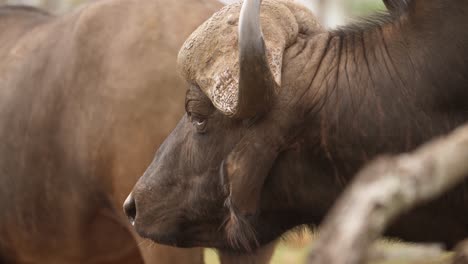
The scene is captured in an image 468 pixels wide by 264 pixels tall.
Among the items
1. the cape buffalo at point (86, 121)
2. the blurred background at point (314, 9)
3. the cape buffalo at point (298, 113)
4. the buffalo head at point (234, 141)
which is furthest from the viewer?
the blurred background at point (314, 9)

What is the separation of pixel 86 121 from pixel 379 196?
3.39 meters

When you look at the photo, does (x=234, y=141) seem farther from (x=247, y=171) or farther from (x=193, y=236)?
(x=193, y=236)

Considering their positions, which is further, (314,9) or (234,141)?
(314,9)

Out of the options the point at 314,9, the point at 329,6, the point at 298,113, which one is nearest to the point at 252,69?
the point at 298,113

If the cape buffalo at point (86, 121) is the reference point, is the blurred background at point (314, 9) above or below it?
below

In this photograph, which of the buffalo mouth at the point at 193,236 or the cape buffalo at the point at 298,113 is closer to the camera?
the cape buffalo at the point at 298,113

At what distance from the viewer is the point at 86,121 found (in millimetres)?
4965

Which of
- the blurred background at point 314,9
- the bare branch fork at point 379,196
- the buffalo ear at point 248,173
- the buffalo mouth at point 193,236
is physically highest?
the bare branch fork at point 379,196

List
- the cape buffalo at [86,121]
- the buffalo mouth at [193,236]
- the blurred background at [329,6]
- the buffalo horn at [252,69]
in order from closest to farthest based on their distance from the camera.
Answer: the buffalo horn at [252,69] < the buffalo mouth at [193,236] < the cape buffalo at [86,121] < the blurred background at [329,6]

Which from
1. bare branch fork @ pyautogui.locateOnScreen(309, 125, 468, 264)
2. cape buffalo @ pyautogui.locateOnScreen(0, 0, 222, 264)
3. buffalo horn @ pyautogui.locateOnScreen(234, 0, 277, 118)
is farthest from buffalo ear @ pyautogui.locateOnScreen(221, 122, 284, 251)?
bare branch fork @ pyautogui.locateOnScreen(309, 125, 468, 264)

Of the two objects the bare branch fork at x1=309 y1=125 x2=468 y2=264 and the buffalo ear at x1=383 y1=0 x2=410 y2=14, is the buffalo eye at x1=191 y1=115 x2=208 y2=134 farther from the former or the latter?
the bare branch fork at x1=309 y1=125 x2=468 y2=264

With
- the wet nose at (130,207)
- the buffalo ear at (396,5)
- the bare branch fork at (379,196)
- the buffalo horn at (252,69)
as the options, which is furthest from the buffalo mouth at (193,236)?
the bare branch fork at (379,196)

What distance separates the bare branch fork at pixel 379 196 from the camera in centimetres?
173

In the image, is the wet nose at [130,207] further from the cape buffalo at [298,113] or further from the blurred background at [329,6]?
the blurred background at [329,6]
